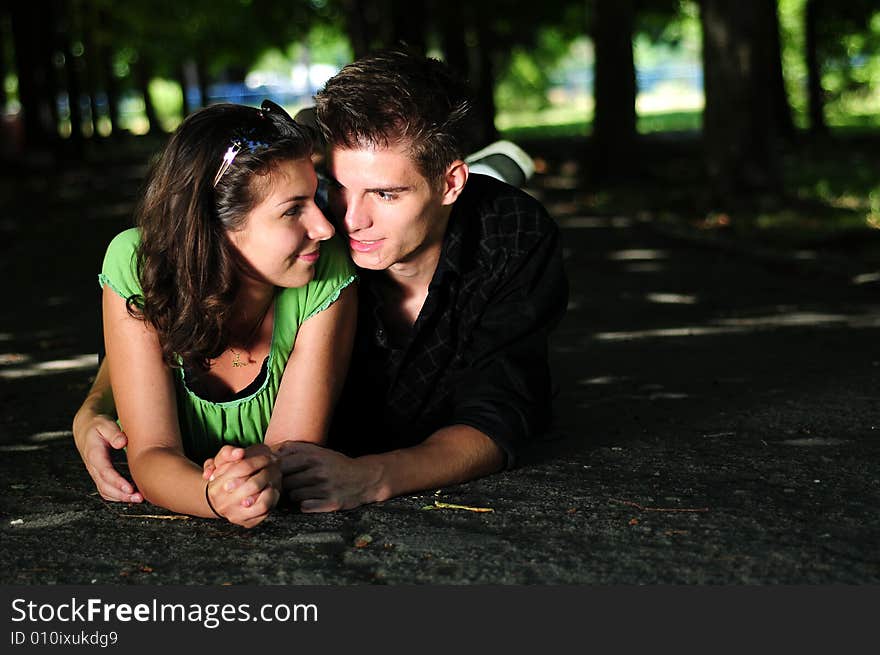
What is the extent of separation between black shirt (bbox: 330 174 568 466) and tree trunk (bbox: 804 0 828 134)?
2561 centimetres

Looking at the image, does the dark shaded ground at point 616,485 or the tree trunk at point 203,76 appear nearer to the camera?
the dark shaded ground at point 616,485

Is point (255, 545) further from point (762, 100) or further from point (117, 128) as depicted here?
point (117, 128)

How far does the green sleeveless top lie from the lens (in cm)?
390

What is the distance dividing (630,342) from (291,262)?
3681mm

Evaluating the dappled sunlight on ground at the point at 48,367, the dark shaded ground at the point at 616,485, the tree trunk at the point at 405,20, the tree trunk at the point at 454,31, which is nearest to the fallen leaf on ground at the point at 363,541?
the dark shaded ground at the point at 616,485

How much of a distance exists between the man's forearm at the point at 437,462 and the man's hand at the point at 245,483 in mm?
472

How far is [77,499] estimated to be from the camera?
429 centimetres

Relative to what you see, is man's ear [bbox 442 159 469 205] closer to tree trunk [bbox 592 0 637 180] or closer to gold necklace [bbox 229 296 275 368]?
gold necklace [bbox 229 296 275 368]

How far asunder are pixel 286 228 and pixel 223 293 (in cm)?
26

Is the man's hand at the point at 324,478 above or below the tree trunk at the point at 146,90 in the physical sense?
below

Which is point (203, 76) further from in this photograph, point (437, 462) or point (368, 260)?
point (437, 462)

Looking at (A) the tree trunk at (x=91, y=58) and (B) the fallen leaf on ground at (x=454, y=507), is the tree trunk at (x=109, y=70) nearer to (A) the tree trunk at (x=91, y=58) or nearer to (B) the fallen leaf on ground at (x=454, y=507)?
(A) the tree trunk at (x=91, y=58)

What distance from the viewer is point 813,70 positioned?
28.4 metres

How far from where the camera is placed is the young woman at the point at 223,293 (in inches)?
146
